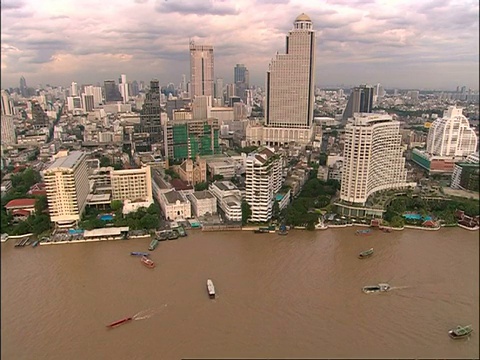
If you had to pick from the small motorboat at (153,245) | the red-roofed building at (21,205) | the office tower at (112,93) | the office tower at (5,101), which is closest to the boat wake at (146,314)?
the small motorboat at (153,245)

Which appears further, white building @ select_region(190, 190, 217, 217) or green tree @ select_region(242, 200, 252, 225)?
white building @ select_region(190, 190, 217, 217)

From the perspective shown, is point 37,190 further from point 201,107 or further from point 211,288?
A: point 201,107

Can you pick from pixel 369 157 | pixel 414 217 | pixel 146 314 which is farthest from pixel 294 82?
pixel 146 314

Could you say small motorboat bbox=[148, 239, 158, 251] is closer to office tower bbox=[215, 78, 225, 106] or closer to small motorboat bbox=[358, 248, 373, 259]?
small motorboat bbox=[358, 248, 373, 259]

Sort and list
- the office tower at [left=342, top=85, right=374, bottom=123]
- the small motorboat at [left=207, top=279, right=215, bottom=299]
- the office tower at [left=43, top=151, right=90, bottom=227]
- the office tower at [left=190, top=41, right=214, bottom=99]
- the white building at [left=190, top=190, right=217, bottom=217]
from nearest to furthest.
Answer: the small motorboat at [left=207, top=279, right=215, bottom=299] → the office tower at [left=43, top=151, right=90, bottom=227] → the white building at [left=190, top=190, right=217, bottom=217] → the office tower at [left=342, top=85, right=374, bottom=123] → the office tower at [left=190, top=41, right=214, bottom=99]

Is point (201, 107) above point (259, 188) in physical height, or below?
above

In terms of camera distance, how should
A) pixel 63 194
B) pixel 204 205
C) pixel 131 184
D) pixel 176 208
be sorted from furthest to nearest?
pixel 131 184 → pixel 204 205 → pixel 176 208 → pixel 63 194

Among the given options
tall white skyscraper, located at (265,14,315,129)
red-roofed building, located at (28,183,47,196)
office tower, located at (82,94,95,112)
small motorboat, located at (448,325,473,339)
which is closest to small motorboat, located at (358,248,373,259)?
small motorboat, located at (448,325,473,339)
